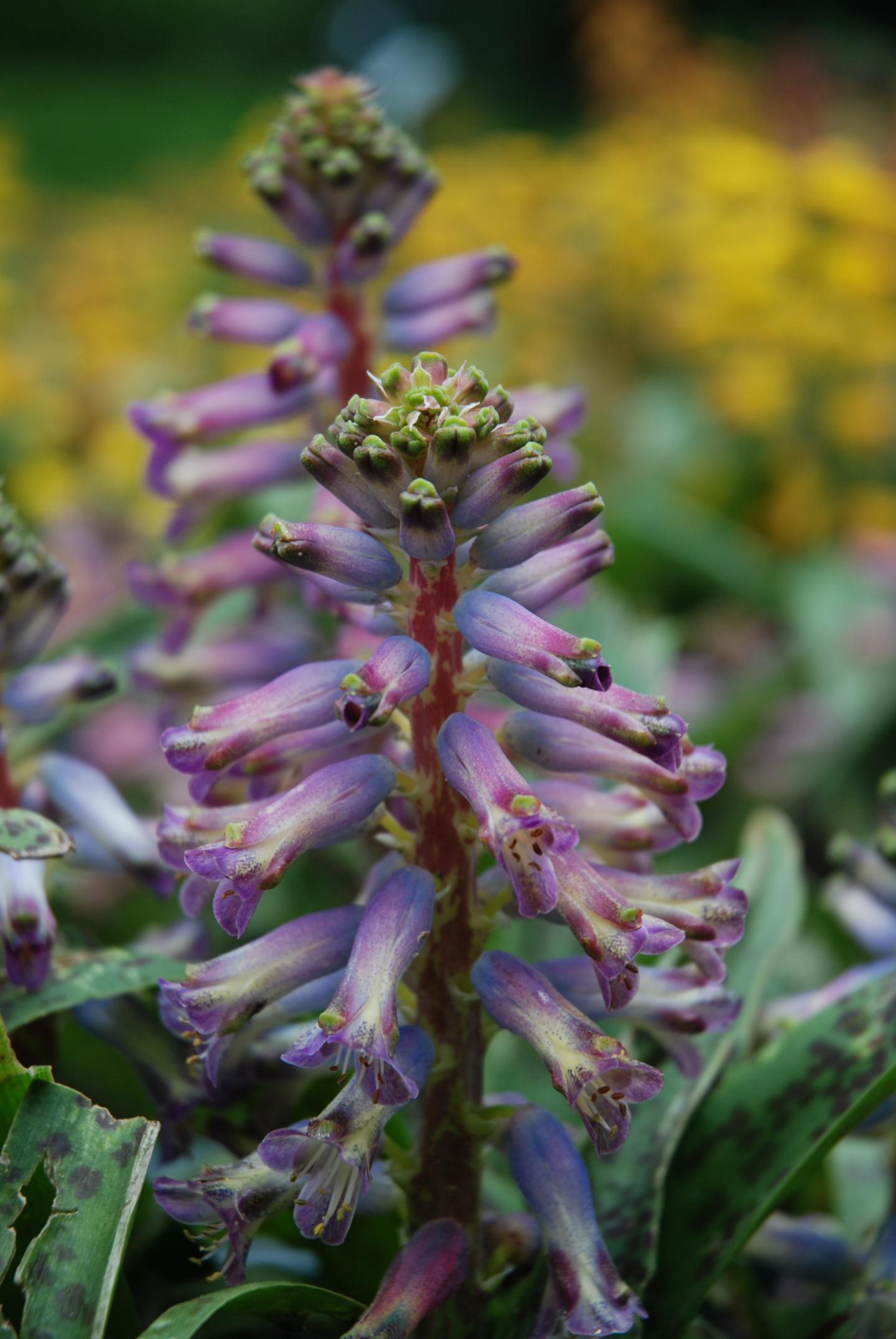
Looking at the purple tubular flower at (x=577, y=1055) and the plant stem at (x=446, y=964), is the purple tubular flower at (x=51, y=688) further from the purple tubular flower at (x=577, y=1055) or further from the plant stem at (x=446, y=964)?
the purple tubular flower at (x=577, y=1055)

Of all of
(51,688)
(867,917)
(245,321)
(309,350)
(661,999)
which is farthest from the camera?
(245,321)

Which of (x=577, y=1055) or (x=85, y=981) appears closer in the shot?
(x=577, y=1055)

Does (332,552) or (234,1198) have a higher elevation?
(332,552)

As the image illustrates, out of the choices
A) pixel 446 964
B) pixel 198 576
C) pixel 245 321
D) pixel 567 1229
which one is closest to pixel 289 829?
pixel 446 964

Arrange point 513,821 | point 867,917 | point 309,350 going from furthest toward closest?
1. point 309,350
2. point 867,917
3. point 513,821

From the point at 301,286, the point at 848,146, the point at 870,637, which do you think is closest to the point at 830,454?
the point at 870,637

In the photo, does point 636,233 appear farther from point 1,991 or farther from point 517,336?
point 1,991

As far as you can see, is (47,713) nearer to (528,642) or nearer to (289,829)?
(289,829)
